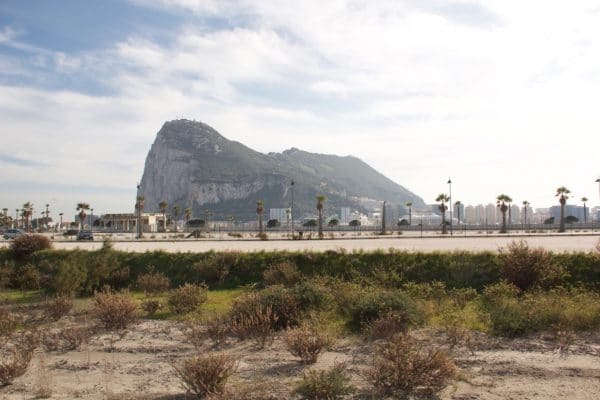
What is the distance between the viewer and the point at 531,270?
60.0ft

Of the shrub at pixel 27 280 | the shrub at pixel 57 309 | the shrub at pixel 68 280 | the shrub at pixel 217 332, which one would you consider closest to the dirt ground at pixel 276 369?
the shrub at pixel 217 332

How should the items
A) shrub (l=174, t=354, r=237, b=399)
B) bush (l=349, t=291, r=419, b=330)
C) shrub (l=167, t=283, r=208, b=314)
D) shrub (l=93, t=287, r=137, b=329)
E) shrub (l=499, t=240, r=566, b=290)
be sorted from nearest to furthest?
shrub (l=174, t=354, r=237, b=399)
bush (l=349, t=291, r=419, b=330)
shrub (l=93, t=287, r=137, b=329)
shrub (l=167, t=283, r=208, b=314)
shrub (l=499, t=240, r=566, b=290)

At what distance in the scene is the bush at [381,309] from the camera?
12.8 meters

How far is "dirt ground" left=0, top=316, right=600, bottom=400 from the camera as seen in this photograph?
845 centimetres

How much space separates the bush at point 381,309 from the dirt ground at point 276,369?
548mm

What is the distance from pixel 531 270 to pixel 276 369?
12.2 meters

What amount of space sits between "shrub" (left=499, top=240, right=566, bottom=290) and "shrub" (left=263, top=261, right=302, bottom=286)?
8119 millimetres

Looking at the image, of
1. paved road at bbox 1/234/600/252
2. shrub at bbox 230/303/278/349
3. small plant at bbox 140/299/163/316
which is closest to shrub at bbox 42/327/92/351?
shrub at bbox 230/303/278/349

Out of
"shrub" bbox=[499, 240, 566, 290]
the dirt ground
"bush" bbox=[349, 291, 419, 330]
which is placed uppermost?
"shrub" bbox=[499, 240, 566, 290]

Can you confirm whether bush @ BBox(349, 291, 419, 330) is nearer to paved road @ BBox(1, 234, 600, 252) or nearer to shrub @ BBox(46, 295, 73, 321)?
shrub @ BBox(46, 295, 73, 321)

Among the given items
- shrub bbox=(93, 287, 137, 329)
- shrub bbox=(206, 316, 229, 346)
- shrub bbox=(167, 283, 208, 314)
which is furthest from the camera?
shrub bbox=(167, 283, 208, 314)

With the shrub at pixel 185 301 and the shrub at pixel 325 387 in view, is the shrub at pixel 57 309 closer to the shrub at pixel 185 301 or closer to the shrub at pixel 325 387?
the shrub at pixel 185 301

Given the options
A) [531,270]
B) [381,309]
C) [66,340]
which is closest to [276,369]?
[381,309]

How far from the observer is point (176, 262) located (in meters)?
26.1
